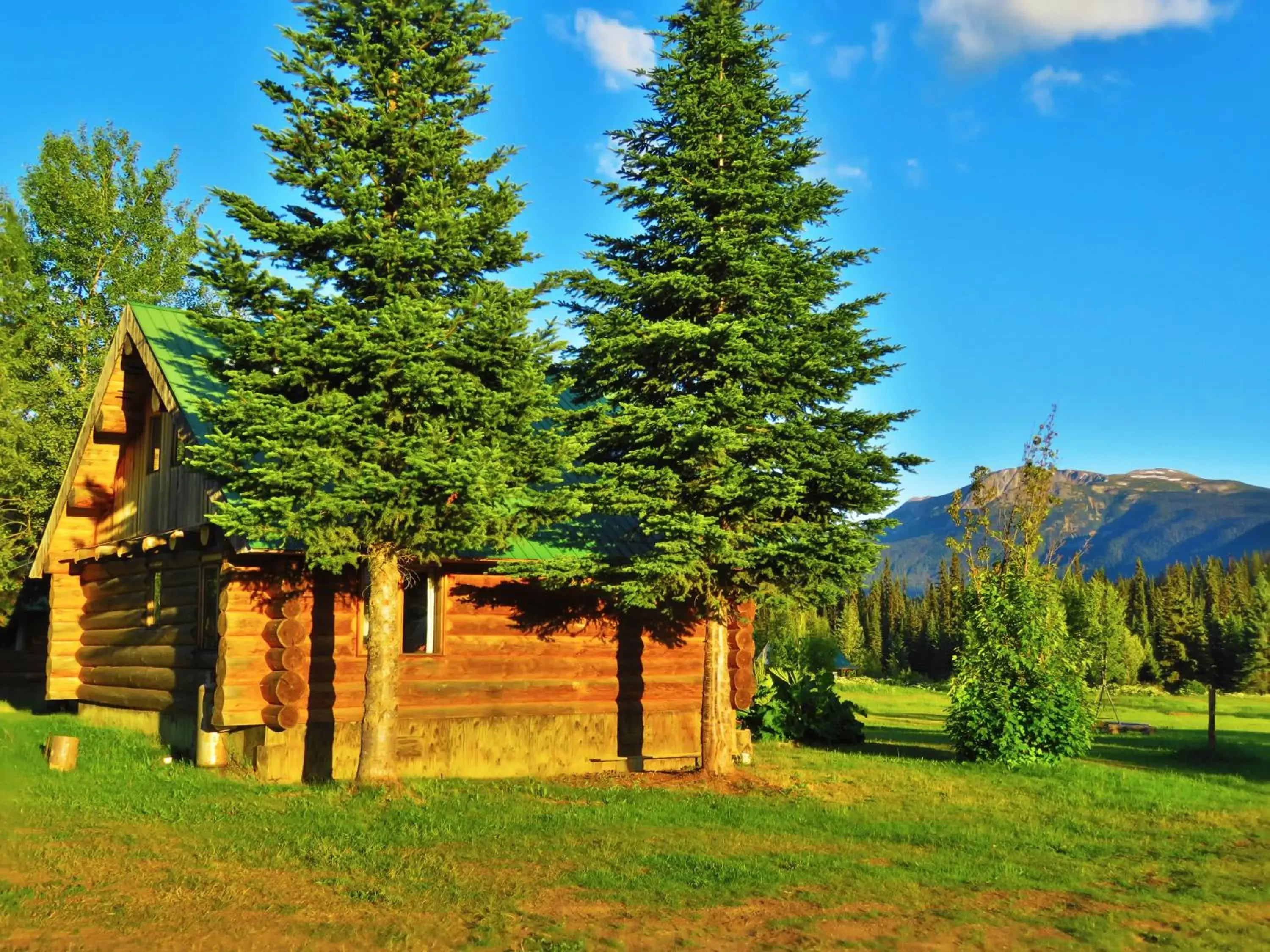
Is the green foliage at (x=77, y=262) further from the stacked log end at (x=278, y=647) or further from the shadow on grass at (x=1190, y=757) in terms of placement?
the shadow on grass at (x=1190, y=757)

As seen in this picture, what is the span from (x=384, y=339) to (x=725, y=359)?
5156 mm

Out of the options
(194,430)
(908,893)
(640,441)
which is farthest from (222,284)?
(908,893)

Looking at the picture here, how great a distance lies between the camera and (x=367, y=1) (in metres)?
15.7

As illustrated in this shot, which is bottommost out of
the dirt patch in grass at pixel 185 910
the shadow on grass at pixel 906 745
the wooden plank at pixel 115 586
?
the shadow on grass at pixel 906 745

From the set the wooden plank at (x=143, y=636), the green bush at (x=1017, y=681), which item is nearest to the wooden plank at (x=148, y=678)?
the wooden plank at (x=143, y=636)

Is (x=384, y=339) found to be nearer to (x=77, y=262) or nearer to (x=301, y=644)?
(x=301, y=644)

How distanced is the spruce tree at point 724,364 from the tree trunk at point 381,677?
3.39m

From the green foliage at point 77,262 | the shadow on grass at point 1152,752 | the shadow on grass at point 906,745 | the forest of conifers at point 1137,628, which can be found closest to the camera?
the shadow on grass at point 1152,752

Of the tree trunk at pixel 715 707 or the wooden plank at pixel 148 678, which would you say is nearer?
the tree trunk at pixel 715 707

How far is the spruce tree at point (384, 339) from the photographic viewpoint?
47.5 ft

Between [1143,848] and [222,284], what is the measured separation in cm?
1412

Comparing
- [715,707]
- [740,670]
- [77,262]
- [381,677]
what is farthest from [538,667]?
[77,262]

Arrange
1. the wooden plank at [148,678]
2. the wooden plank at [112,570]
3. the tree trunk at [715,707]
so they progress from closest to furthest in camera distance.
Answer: the tree trunk at [715,707] < the wooden plank at [148,678] < the wooden plank at [112,570]

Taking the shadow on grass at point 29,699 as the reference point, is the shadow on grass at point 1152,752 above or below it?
below
